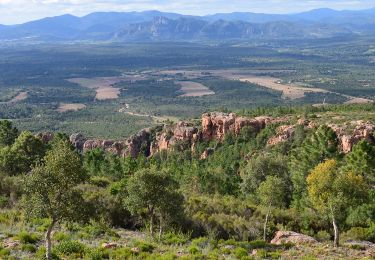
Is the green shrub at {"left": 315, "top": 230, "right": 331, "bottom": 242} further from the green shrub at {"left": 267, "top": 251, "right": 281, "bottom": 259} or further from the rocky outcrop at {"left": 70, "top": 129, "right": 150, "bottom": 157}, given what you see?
the rocky outcrop at {"left": 70, "top": 129, "right": 150, "bottom": 157}

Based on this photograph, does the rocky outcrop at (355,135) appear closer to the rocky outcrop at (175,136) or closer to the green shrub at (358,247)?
the rocky outcrop at (175,136)

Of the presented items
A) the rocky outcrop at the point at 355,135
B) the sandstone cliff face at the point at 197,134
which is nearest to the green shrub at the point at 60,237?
the rocky outcrop at the point at 355,135

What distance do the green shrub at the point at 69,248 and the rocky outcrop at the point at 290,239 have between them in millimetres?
12881

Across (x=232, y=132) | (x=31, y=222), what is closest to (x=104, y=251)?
(x=31, y=222)

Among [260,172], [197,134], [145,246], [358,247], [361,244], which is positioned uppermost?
[145,246]

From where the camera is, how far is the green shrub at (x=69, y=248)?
89.2ft

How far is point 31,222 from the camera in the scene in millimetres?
33312

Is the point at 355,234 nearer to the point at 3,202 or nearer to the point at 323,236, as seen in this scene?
the point at 323,236

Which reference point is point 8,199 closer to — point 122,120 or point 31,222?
point 31,222

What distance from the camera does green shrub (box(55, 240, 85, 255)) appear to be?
2719 centimetres

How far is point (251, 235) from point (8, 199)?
1891 centimetres

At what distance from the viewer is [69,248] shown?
2728 centimetres

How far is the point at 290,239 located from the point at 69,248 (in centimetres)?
1462

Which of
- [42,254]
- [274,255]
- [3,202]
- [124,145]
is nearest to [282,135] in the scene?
[124,145]
